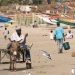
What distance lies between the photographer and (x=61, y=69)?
37.4ft

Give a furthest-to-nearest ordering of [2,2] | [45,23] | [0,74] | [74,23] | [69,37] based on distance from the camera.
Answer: [2,2] → [45,23] → [74,23] → [69,37] → [0,74]

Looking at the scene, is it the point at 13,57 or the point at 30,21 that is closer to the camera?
the point at 13,57

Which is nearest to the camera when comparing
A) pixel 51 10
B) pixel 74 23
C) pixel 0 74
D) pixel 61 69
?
pixel 0 74

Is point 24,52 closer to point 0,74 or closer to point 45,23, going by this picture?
point 0,74

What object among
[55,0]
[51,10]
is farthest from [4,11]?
[55,0]

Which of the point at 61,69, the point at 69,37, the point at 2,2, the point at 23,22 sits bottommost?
the point at 2,2

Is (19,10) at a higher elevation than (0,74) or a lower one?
lower

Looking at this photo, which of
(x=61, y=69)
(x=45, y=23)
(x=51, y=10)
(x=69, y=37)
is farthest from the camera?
(x=51, y=10)

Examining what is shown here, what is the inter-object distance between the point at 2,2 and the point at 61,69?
9127 cm

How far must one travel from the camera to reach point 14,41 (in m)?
11.1

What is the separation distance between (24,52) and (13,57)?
1.78 feet

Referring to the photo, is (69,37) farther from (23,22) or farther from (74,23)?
(23,22)

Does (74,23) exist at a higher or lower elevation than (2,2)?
higher

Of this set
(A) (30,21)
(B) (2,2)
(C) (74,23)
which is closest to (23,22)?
(A) (30,21)
